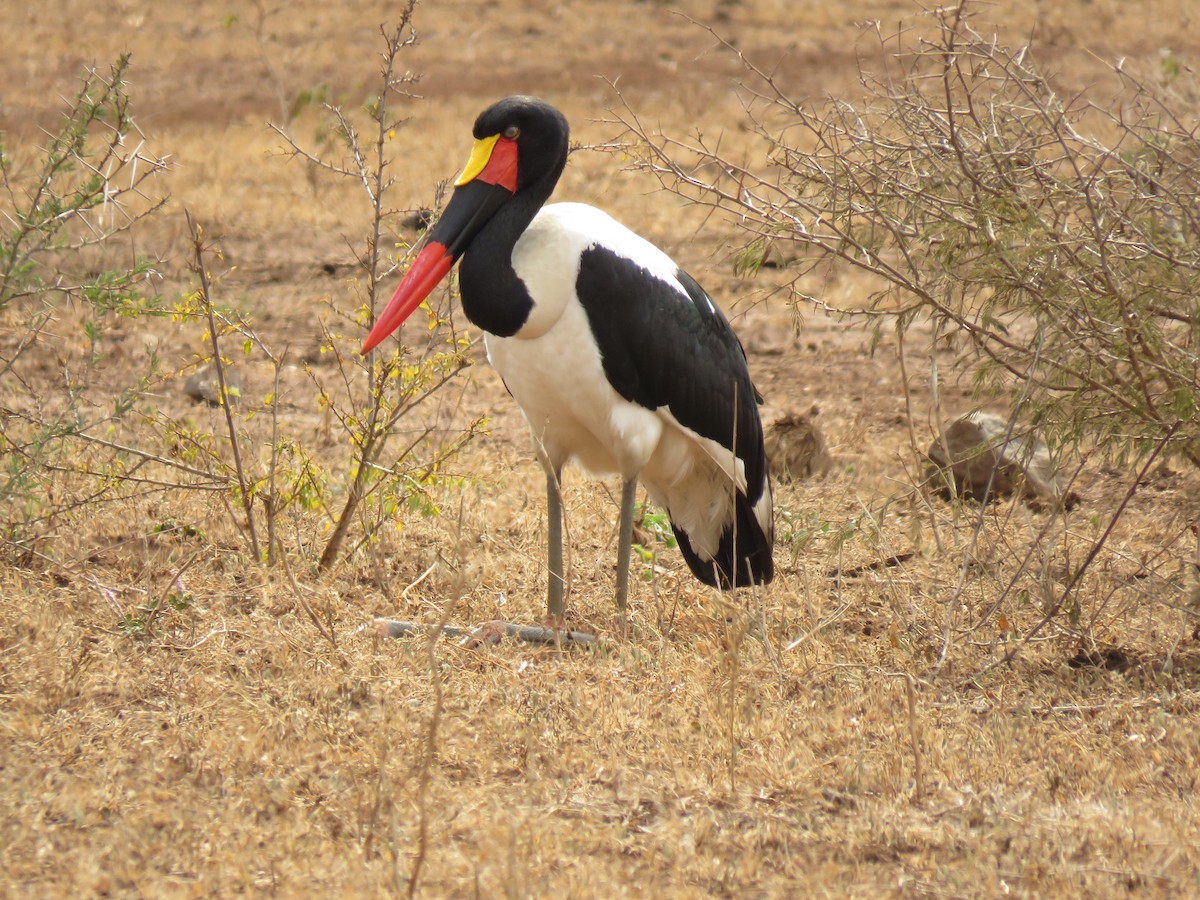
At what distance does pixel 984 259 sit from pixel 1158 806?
1.37 metres

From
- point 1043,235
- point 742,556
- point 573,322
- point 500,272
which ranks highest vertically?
point 1043,235

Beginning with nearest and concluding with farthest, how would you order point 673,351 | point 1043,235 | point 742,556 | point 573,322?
1. point 1043,235
2. point 573,322
3. point 673,351
4. point 742,556

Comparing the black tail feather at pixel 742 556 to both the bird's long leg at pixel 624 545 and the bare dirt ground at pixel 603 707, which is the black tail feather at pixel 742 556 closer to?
the bare dirt ground at pixel 603 707

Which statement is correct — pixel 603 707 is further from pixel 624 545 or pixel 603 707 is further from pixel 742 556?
pixel 742 556

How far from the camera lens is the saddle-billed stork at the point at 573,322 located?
12.5 ft

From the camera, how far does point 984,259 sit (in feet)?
12.5

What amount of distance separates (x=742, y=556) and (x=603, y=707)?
1.01 m

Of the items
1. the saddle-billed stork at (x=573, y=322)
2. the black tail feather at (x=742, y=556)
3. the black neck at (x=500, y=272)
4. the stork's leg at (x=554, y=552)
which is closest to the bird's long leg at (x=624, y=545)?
the saddle-billed stork at (x=573, y=322)

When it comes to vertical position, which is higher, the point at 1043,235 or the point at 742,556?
the point at 1043,235

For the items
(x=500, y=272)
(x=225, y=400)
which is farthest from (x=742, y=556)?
(x=225, y=400)

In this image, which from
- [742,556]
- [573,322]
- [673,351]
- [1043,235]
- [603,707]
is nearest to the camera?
[603,707]

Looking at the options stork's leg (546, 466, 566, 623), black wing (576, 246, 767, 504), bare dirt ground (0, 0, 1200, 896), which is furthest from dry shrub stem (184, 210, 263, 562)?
black wing (576, 246, 767, 504)

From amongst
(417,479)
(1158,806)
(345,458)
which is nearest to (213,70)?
(345,458)

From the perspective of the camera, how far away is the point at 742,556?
438 centimetres
